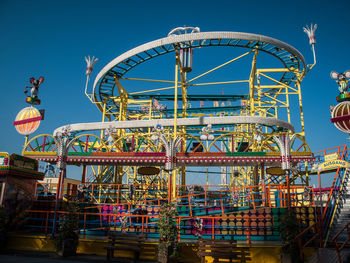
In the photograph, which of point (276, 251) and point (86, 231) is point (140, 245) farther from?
point (276, 251)

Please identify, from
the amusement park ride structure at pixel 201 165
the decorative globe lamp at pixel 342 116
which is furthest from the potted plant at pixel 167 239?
the decorative globe lamp at pixel 342 116

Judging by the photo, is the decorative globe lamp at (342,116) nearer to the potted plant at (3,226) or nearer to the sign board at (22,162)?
the sign board at (22,162)

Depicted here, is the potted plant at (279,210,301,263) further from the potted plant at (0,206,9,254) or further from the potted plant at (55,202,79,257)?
the potted plant at (0,206,9,254)

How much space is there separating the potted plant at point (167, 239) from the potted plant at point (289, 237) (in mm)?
3795

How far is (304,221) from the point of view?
453 inches

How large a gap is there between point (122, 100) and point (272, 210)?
60.3ft

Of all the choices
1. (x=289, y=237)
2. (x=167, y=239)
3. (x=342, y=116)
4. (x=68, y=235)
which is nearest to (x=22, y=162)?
(x=68, y=235)

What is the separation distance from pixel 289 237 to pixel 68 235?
324 inches

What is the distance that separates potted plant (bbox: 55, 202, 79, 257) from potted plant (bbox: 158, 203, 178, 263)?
3.55 meters

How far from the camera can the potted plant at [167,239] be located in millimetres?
10141

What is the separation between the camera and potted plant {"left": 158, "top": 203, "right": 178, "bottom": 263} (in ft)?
33.3

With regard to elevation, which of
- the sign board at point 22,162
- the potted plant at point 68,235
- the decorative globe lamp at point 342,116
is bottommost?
the potted plant at point 68,235

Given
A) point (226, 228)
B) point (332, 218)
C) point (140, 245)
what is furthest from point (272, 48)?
point (140, 245)

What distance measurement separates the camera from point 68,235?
36.6ft
